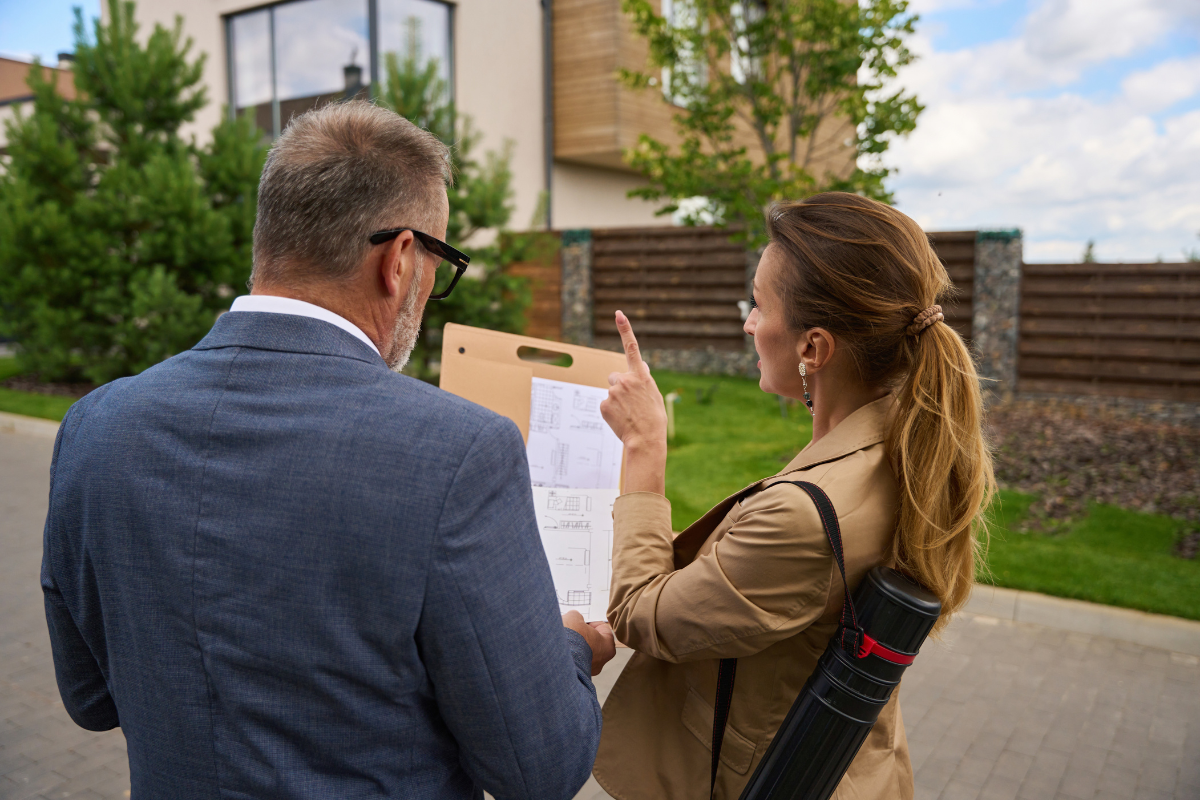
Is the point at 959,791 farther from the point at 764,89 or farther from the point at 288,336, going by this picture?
the point at 764,89

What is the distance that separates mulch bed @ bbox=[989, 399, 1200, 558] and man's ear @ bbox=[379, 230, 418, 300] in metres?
6.42

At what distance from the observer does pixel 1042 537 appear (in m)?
6.46

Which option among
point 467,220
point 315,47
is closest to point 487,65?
point 315,47

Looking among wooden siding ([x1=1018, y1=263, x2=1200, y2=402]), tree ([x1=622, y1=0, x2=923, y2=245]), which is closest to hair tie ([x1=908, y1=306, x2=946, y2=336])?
tree ([x1=622, y1=0, x2=923, y2=245])

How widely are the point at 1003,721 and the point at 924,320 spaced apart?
3.37 m

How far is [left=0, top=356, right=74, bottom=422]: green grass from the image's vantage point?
429 inches

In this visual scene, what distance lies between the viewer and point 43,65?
40.0 ft

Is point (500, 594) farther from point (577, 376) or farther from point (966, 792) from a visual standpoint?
point (966, 792)

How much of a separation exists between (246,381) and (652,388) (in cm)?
96

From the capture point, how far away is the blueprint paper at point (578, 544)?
6.53 ft

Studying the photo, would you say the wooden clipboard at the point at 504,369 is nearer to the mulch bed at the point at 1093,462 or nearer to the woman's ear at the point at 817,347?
the woman's ear at the point at 817,347

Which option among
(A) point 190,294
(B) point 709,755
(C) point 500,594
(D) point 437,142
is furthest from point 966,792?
(A) point 190,294

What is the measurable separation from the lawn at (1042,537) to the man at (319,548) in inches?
95.1

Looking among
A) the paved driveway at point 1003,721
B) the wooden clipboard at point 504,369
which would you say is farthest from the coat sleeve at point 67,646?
the paved driveway at point 1003,721
